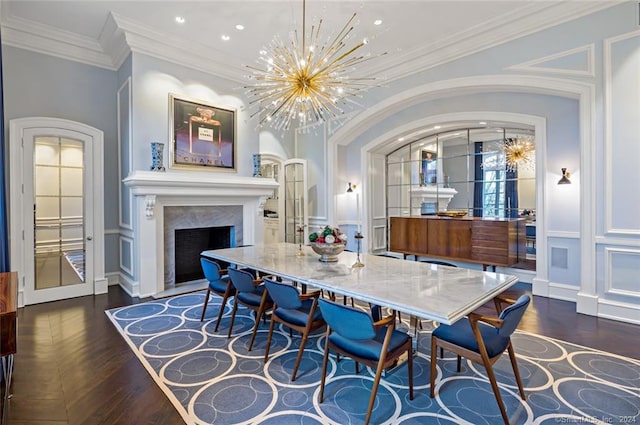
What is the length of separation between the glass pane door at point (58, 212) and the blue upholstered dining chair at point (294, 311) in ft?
12.4

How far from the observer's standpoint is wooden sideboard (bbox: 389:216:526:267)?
510 centimetres

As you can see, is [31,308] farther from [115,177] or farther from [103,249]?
[115,177]

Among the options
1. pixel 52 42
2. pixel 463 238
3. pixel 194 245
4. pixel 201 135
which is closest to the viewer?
pixel 52 42

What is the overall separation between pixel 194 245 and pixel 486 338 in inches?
193

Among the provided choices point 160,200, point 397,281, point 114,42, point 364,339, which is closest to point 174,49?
point 114,42

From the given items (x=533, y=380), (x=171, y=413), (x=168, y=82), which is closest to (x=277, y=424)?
(x=171, y=413)

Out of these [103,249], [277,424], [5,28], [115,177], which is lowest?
[277,424]

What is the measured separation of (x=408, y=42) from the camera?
4898mm

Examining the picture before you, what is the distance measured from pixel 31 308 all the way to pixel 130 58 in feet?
12.1

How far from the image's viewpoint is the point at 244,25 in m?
4.39

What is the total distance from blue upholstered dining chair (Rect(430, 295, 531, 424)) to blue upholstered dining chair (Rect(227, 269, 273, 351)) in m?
1.52

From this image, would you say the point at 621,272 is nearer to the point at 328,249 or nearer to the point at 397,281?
the point at 397,281

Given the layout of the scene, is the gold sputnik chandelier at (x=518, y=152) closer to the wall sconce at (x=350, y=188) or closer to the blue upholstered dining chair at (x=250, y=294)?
the wall sconce at (x=350, y=188)

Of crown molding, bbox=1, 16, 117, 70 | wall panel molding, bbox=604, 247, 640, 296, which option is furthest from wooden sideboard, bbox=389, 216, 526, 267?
crown molding, bbox=1, 16, 117, 70
